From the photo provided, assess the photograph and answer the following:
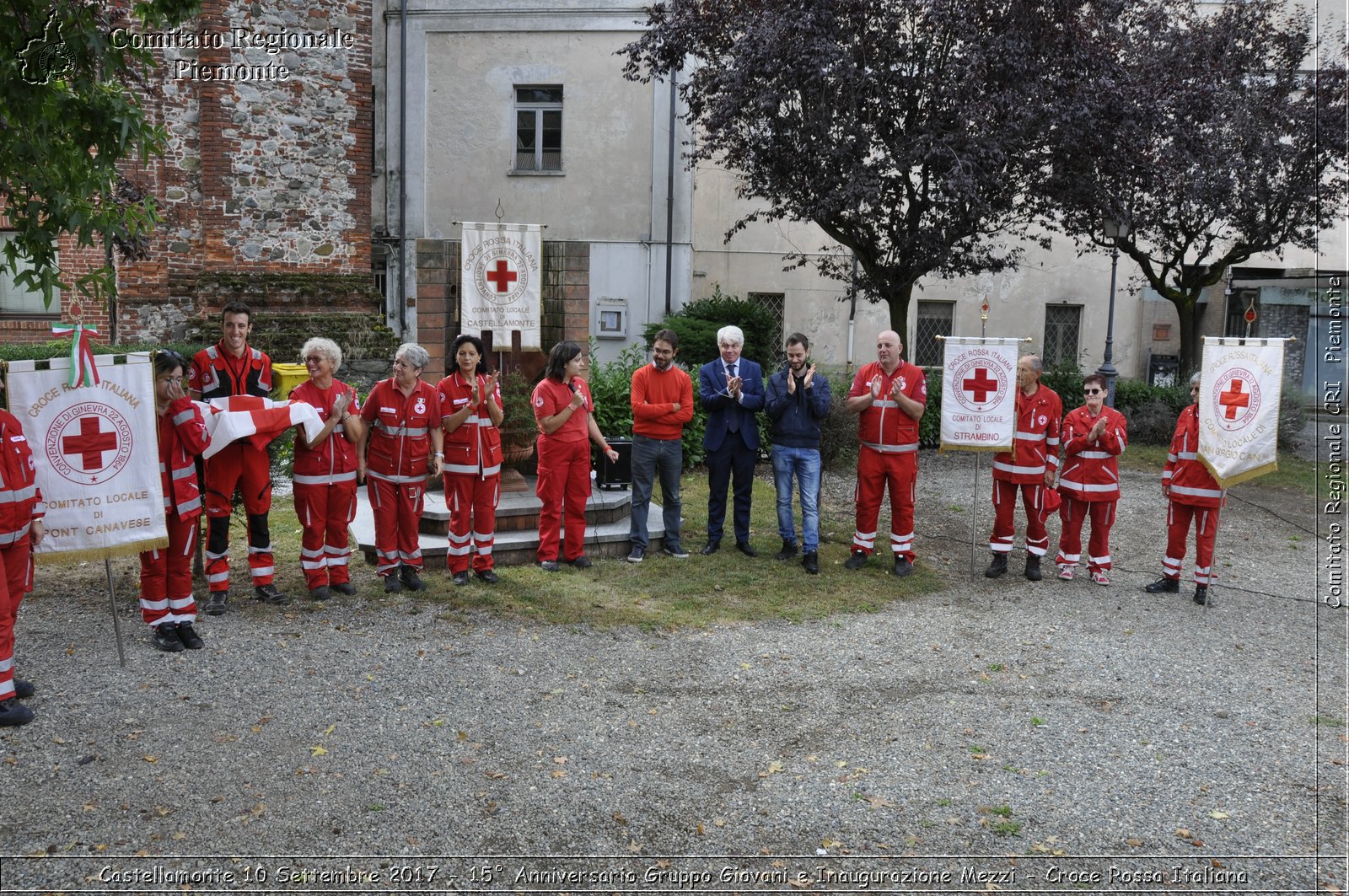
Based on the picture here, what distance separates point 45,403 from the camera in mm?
5809

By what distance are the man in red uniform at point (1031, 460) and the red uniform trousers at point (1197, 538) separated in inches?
39.0

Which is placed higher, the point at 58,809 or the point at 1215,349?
the point at 1215,349

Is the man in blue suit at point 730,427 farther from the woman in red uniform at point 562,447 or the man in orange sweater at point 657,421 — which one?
the woman in red uniform at point 562,447

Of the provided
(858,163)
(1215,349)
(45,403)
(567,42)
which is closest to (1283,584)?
(1215,349)

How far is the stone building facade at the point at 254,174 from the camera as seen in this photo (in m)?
14.8

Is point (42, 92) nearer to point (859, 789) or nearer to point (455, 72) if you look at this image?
point (859, 789)

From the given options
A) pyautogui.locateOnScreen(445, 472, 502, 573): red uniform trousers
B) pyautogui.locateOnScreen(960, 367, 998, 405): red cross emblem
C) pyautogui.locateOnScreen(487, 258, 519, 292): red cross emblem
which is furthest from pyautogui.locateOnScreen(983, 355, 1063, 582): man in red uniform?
pyautogui.locateOnScreen(487, 258, 519, 292): red cross emblem

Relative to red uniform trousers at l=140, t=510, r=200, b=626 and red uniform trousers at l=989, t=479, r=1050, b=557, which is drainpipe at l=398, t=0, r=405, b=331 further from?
red uniform trousers at l=140, t=510, r=200, b=626

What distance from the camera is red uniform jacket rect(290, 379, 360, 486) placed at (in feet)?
24.6

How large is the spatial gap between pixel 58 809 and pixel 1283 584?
9678mm

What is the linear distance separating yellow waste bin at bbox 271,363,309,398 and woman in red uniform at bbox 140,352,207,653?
1377 mm

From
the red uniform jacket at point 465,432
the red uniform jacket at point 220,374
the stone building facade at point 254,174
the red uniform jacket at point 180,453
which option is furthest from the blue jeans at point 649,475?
the stone building facade at point 254,174

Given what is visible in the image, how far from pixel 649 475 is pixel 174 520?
394 centimetres

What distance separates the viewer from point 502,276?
9594 millimetres
